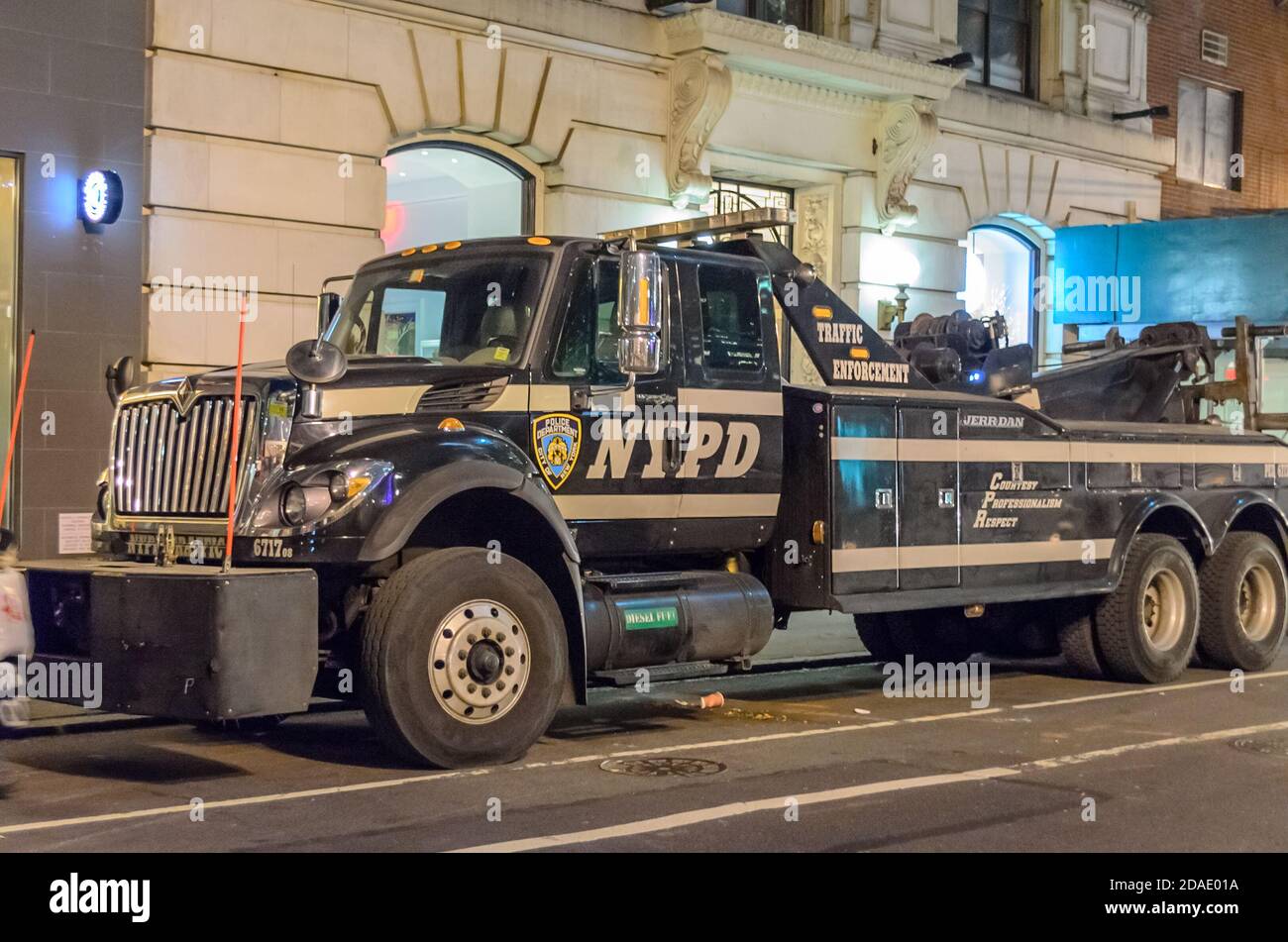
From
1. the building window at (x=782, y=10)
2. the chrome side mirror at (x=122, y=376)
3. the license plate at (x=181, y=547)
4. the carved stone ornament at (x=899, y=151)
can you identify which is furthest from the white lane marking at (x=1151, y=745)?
the building window at (x=782, y=10)

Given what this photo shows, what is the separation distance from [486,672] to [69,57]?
787 cm

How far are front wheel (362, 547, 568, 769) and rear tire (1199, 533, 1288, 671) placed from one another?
654cm

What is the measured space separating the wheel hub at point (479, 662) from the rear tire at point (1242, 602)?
683 centimetres

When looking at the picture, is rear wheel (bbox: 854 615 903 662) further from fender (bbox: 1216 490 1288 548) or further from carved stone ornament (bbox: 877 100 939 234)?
carved stone ornament (bbox: 877 100 939 234)

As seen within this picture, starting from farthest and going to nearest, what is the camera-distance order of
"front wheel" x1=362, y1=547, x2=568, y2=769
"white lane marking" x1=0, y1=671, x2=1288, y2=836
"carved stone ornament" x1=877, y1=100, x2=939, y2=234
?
"carved stone ornament" x1=877, y1=100, x2=939, y2=234 < "front wheel" x1=362, y1=547, x2=568, y2=769 < "white lane marking" x1=0, y1=671, x2=1288, y2=836

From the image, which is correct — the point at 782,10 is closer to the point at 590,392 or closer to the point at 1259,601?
the point at 1259,601

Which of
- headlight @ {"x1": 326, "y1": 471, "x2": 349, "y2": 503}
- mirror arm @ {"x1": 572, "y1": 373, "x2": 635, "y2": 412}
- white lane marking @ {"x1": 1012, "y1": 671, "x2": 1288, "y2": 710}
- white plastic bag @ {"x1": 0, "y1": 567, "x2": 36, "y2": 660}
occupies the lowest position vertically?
white lane marking @ {"x1": 1012, "y1": 671, "x2": 1288, "y2": 710}

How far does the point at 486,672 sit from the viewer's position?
8391 millimetres

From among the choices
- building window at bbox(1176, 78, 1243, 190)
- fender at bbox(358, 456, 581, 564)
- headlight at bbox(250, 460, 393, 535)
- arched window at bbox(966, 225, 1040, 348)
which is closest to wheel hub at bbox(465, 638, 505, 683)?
fender at bbox(358, 456, 581, 564)

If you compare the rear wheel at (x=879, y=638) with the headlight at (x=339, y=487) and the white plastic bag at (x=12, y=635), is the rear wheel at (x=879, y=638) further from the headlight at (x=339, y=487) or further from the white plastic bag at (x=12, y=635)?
the white plastic bag at (x=12, y=635)

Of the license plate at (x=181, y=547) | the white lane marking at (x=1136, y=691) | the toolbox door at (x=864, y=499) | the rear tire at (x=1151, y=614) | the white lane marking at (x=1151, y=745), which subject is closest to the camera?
the license plate at (x=181, y=547)

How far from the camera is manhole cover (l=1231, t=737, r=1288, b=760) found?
9367 millimetres

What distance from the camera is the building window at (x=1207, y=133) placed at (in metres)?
25.3
